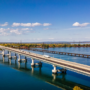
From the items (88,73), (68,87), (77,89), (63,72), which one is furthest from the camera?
(63,72)

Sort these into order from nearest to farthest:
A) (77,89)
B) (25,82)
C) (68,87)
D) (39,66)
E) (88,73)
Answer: (77,89) → (88,73) → (68,87) → (25,82) → (39,66)

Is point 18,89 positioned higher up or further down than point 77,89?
further down

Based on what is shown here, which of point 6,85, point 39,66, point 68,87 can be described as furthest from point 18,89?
point 39,66

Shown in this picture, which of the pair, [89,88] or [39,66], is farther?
[39,66]

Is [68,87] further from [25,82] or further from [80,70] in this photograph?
[25,82]

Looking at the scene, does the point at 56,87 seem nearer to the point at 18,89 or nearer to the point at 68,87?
the point at 68,87

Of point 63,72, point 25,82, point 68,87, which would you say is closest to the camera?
point 68,87

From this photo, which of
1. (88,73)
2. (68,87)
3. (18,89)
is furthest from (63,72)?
(18,89)

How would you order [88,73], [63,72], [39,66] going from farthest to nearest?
[39,66], [63,72], [88,73]

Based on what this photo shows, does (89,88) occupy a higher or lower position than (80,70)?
lower
